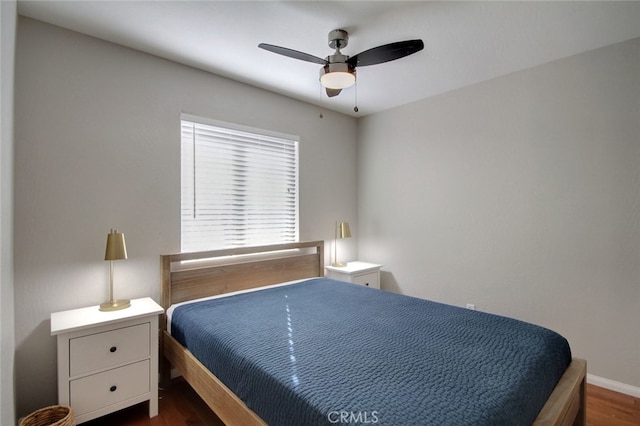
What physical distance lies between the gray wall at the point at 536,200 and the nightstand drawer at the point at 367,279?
10.5 inches

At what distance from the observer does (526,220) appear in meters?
2.67

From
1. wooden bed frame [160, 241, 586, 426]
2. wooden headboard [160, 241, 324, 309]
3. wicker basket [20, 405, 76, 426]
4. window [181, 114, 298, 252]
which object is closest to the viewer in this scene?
wooden bed frame [160, 241, 586, 426]

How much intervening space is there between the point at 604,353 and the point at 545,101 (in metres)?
2.05

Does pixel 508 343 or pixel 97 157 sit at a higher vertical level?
pixel 97 157

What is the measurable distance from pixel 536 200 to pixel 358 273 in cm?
181

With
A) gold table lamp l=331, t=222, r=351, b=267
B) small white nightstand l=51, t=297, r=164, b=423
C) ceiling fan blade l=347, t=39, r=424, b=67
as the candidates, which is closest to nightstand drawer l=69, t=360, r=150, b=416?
small white nightstand l=51, t=297, r=164, b=423

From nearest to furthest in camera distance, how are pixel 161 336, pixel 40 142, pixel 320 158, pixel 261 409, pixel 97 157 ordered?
pixel 261 409 < pixel 40 142 < pixel 97 157 < pixel 161 336 < pixel 320 158

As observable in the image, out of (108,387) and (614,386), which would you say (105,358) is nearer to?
(108,387)

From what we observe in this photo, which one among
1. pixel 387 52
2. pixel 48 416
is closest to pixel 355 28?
pixel 387 52

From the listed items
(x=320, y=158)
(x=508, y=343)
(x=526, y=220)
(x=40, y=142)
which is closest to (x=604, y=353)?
(x=526, y=220)

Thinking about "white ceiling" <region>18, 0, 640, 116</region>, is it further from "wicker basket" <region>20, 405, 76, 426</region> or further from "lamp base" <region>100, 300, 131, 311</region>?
"wicker basket" <region>20, 405, 76, 426</region>

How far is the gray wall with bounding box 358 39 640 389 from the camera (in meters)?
2.24

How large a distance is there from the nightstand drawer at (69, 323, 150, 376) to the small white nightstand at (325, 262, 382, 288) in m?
1.96

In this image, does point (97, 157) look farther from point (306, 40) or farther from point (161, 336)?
point (306, 40)
